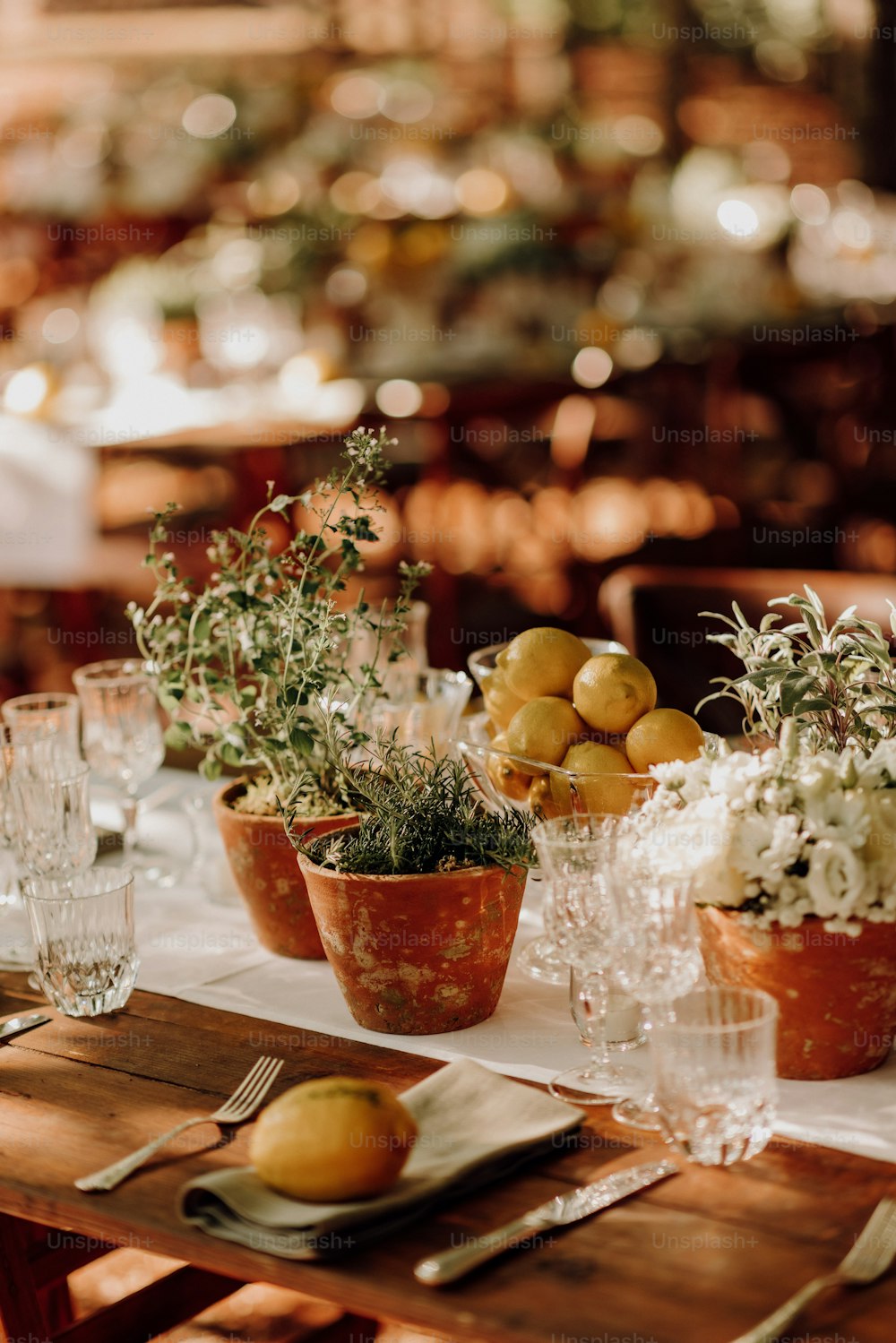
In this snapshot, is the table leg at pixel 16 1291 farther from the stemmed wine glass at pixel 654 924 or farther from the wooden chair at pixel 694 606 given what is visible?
the wooden chair at pixel 694 606

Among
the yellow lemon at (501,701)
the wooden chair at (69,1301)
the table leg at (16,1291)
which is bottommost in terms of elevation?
the wooden chair at (69,1301)

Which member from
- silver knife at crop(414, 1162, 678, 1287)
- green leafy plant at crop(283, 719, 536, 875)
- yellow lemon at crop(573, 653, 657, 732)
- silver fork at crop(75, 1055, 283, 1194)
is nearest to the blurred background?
yellow lemon at crop(573, 653, 657, 732)

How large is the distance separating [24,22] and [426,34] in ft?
5.43

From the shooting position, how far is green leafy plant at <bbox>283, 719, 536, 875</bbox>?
4.00 feet

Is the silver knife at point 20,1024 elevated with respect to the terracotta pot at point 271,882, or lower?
lower

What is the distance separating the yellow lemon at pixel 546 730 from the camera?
1.35 meters

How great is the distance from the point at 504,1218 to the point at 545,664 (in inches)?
23.4

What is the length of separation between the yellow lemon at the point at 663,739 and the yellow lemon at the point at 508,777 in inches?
3.9

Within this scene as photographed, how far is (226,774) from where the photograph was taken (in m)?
2.28

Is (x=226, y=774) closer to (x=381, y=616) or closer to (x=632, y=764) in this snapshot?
(x=381, y=616)

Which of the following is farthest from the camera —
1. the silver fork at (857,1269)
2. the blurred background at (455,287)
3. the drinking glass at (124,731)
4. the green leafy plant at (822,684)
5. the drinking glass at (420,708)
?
the blurred background at (455,287)

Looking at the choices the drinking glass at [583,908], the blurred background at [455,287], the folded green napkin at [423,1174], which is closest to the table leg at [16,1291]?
the folded green napkin at [423,1174]

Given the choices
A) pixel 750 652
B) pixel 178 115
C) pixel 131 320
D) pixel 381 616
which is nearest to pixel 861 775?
pixel 750 652

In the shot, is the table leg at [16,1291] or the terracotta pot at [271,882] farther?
the terracotta pot at [271,882]
